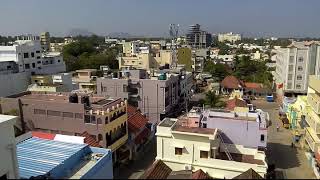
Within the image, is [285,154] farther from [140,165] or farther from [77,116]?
[77,116]

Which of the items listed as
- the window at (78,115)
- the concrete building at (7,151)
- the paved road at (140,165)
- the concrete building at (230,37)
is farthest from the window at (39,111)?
the concrete building at (230,37)

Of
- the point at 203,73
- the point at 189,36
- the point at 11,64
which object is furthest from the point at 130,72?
the point at 189,36

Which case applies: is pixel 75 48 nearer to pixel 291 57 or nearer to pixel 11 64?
pixel 11 64

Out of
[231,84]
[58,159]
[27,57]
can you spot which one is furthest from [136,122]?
[231,84]

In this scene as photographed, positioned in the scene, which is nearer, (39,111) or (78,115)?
(78,115)

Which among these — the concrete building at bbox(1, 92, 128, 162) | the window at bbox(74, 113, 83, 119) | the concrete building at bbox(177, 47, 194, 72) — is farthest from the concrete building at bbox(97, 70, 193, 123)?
the concrete building at bbox(177, 47, 194, 72)

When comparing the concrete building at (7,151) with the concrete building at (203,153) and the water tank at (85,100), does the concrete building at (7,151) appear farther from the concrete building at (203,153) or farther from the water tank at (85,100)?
the water tank at (85,100)
